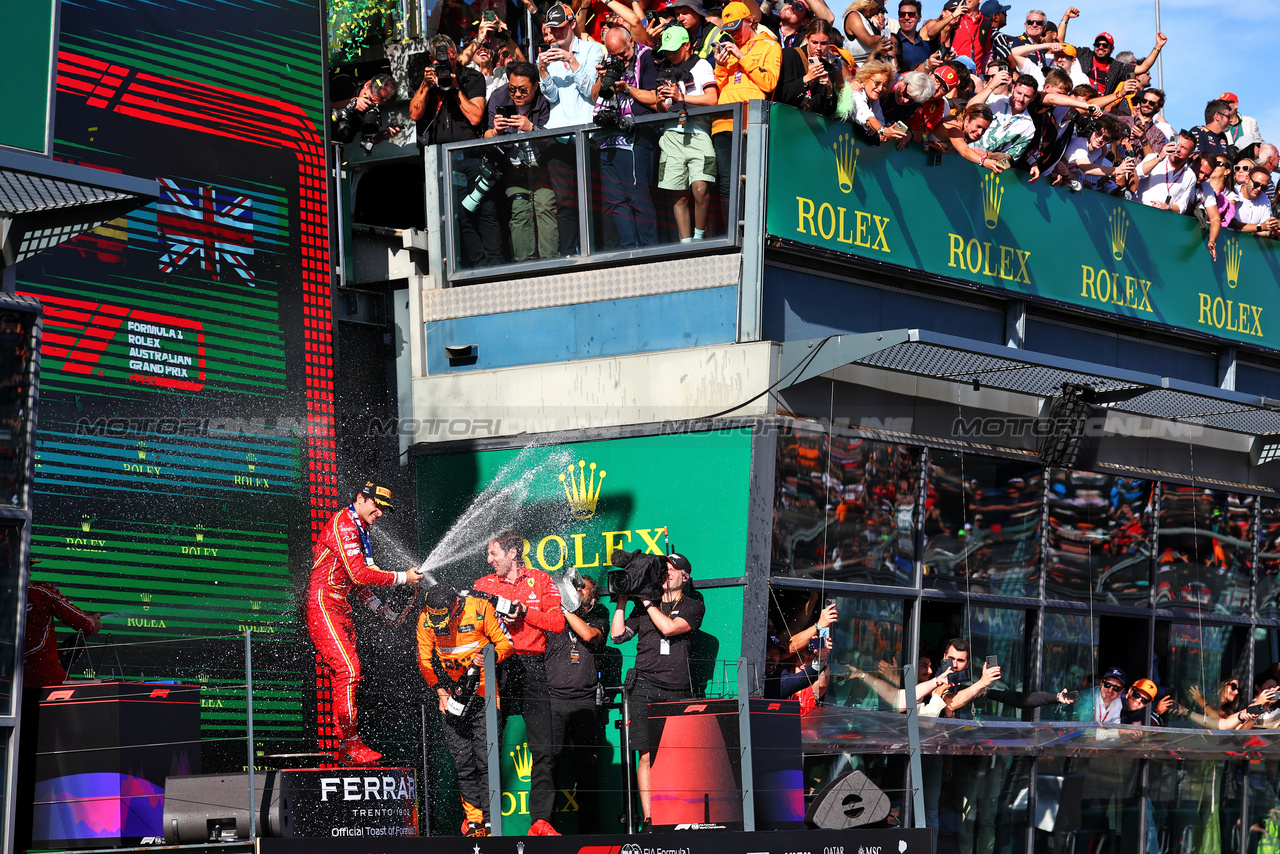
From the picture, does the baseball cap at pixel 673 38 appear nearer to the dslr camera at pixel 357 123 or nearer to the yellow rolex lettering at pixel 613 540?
the dslr camera at pixel 357 123

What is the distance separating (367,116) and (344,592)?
14.6ft

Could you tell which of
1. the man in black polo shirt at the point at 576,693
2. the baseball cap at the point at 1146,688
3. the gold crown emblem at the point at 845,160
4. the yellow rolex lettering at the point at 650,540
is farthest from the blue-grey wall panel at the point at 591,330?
the baseball cap at the point at 1146,688

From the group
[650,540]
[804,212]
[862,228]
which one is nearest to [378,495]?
[650,540]

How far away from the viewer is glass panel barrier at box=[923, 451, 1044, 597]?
14336mm

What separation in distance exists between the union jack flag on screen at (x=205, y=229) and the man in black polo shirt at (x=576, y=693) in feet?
12.5

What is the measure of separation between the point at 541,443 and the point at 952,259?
383 centimetres

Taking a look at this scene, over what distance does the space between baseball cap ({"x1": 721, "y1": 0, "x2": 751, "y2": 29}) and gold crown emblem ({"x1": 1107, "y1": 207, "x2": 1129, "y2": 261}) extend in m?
4.55

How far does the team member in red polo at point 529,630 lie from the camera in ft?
40.1

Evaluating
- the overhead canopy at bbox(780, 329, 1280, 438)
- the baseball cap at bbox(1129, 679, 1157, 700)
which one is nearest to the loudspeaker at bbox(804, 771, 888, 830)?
the overhead canopy at bbox(780, 329, 1280, 438)

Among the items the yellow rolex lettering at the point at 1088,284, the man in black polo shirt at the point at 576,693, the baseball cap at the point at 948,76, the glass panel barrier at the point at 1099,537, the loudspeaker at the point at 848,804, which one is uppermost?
the baseball cap at the point at 948,76

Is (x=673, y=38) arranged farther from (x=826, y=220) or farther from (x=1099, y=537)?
(x=1099, y=537)

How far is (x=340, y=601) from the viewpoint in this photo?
1295 cm

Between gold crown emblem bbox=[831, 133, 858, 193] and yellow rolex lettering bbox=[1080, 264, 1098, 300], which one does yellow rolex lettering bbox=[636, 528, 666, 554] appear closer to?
gold crown emblem bbox=[831, 133, 858, 193]

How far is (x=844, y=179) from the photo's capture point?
1374 centimetres
